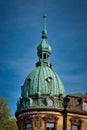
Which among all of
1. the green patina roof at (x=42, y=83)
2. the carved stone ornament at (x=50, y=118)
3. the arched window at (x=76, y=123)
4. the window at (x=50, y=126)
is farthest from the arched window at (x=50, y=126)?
the green patina roof at (x=42, y=83)

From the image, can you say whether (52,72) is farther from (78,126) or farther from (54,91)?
(78,126)

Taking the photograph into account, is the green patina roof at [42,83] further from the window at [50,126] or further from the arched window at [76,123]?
the window at [50,126]

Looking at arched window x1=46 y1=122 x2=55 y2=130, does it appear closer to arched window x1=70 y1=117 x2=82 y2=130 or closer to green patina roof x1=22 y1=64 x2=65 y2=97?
arched window x1=70 y1=117 x2=82 y2=130

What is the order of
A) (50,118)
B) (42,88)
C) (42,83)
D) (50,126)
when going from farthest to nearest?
1. (42,83)
2. (42,88)
3. (50,126)
4. (50,118)

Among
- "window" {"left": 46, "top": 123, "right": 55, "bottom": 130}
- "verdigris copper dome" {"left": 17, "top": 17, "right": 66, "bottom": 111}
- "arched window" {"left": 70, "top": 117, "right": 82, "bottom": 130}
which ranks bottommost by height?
"window" {"left": 46, "top": 123, "right": 55, "bottom": 130}

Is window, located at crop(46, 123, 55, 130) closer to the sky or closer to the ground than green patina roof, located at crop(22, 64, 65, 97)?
closer to the ground


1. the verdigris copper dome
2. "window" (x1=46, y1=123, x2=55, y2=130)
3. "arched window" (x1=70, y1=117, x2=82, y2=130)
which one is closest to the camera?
"window" (x1=46, y1=123, x2=55, y2=130)

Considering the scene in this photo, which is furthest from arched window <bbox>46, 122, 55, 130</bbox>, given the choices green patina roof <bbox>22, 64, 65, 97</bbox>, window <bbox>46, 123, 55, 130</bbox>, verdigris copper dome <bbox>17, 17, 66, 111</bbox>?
green patina roof <bbox>22, 64, 65, 97</bbox>

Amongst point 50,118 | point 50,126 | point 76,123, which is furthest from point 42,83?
point 76,123

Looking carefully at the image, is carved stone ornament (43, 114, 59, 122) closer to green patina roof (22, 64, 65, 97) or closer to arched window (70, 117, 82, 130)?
arched window (70, 117, 82, 130)

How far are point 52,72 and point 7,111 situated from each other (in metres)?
14.4

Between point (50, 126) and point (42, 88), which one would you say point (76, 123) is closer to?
point (50, 126)

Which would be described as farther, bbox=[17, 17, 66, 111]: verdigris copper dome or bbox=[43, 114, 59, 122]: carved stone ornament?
bbox=[17, 17, 66, 111]: verdigris copper dome

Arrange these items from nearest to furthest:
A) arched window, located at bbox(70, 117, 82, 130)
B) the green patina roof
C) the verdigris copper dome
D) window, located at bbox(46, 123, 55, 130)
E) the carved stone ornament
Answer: the carved stone ornament → window, located at bbox(46, 123, 55, 130) → the verdigris copper dome → arched window, located at bbox(70, 117, 82, 130) → the green patina roof
